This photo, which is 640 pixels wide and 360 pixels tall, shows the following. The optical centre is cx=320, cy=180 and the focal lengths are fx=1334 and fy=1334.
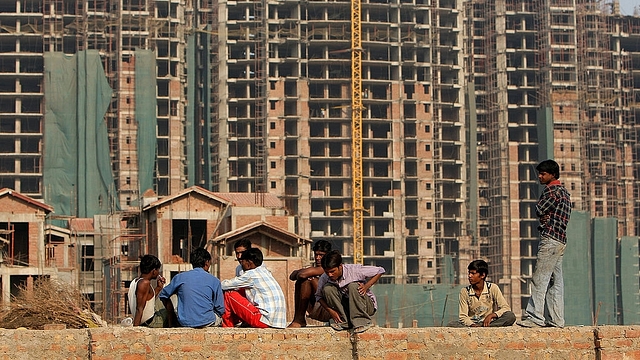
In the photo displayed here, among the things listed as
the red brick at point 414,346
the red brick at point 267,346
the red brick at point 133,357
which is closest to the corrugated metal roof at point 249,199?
the red brick at point 414,346

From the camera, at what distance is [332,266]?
14727 mm

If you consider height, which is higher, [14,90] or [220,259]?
[14,90]

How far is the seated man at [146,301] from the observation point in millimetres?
15477

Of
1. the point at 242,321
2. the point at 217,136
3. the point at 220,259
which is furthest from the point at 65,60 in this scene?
the point at 242,321

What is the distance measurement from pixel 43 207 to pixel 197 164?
40724 millimetres

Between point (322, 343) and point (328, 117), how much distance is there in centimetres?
8779

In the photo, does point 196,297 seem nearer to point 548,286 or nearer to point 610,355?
point 548,286

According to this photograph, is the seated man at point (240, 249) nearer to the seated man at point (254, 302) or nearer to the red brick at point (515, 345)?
the seated man at point (254, 302)

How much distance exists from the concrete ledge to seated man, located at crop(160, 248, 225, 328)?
651mm

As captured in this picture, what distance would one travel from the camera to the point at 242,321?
15164mm

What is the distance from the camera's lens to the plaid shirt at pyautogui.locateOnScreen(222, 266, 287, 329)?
1497 cm

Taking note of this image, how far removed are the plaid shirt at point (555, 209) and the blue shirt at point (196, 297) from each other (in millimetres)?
3871

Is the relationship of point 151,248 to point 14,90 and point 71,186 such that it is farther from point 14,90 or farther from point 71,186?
point 14,90

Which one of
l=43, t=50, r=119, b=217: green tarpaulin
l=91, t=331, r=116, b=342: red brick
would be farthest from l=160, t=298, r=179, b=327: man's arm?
l=43, t=50, r=119, b=217: green tarpaulin
